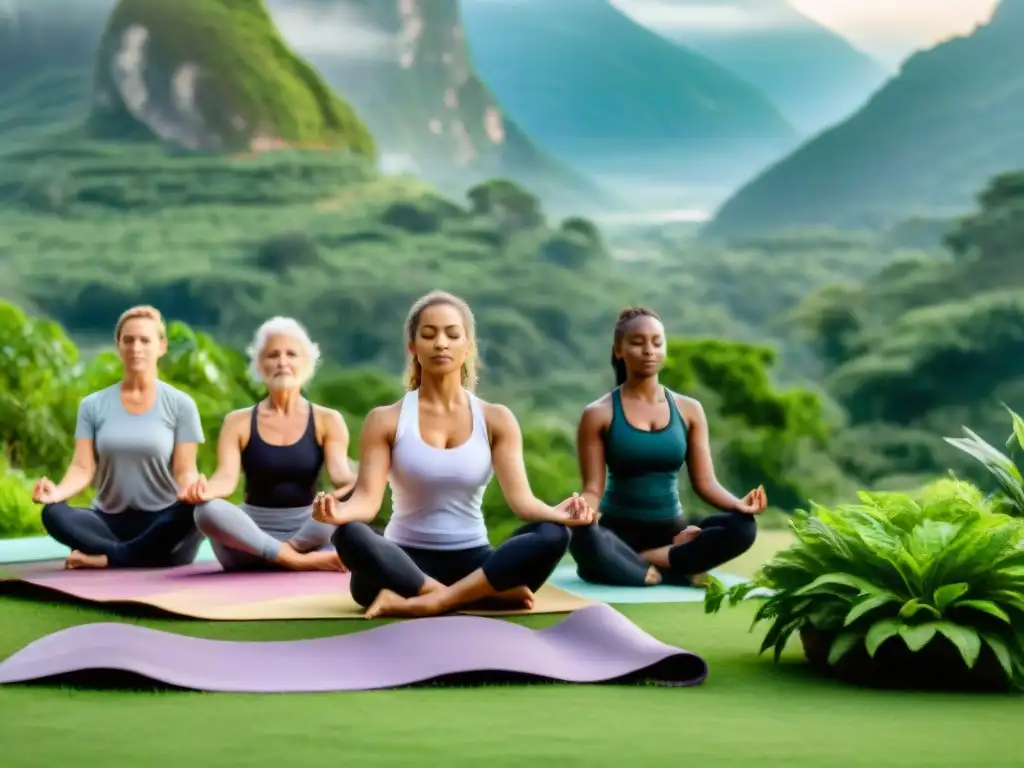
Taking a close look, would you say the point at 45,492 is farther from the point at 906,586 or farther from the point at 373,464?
the point at 906,586

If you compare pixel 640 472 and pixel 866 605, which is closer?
pixel 866 605

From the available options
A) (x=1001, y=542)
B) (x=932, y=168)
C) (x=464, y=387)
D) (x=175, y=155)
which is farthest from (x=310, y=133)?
(x=1001, y=542)

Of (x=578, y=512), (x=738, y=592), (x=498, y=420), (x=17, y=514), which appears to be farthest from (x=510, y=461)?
(x=17, y=514)

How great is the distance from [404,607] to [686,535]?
1545 millimetres

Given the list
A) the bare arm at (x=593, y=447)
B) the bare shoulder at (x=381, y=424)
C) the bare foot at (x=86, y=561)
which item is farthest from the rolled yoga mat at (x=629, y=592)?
the bare foot at (x=86, y=561)

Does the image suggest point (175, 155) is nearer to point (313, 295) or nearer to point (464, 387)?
point (313, 295)

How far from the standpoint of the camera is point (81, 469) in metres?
6.43

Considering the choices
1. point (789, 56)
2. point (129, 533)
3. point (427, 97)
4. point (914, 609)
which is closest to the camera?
point (914, 609)

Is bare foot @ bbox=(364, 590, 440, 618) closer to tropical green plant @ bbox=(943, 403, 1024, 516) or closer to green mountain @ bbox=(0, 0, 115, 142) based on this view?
tropical green plant @ bbox=(943, 403, 1024, 516)

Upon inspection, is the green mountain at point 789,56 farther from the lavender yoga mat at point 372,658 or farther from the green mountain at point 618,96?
the lavender yoga mat at point 372,658

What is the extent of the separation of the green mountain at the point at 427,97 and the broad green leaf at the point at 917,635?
36.2 ft

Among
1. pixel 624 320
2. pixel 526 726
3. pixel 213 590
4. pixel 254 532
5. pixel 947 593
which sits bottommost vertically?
pixel 526 726

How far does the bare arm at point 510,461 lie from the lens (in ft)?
16.6

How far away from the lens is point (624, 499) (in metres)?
6.32
